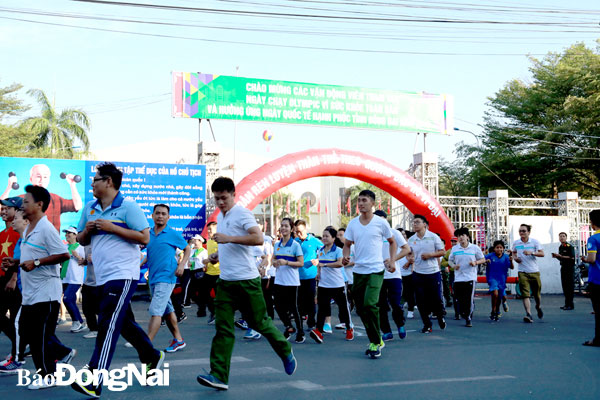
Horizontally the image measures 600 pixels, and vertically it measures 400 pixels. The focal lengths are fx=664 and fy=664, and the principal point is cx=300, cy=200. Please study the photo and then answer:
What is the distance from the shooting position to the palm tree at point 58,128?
36.3 metres

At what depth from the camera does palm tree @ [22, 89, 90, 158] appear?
119 ft

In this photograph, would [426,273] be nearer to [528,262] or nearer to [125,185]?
[528,262]

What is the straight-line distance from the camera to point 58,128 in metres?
36.8

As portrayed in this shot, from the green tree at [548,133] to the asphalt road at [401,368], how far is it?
68.1 ft

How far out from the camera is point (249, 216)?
6.09m

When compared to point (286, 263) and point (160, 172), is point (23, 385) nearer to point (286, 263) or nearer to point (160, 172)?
point (286, 263)

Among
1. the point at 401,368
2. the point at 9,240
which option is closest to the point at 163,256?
the point at 9,240

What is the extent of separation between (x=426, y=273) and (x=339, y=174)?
7855mm

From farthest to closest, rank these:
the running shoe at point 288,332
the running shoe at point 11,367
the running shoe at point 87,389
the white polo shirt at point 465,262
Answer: the white polo shirt at point 465,262, the running shoe at point 288,332, the running shoe at point 11,367, the running shoe at point 87,389

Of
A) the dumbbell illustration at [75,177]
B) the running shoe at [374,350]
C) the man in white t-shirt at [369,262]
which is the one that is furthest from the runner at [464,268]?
the dumbbell illustration at [75,177]

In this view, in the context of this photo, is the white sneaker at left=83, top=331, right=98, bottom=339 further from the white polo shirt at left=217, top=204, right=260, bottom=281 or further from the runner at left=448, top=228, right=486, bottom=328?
the runner at left=448, top=228, right=486, bottom=328

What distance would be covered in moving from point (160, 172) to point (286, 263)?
8.33 m

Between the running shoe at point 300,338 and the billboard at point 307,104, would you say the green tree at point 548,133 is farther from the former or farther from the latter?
the running shoe at point 300,338

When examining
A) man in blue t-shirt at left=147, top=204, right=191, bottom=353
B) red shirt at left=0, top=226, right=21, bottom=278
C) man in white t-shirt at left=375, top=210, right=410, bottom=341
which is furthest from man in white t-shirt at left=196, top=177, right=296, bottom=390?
man in white t-shirt at left=375, top=210, right=410, bottom=341
